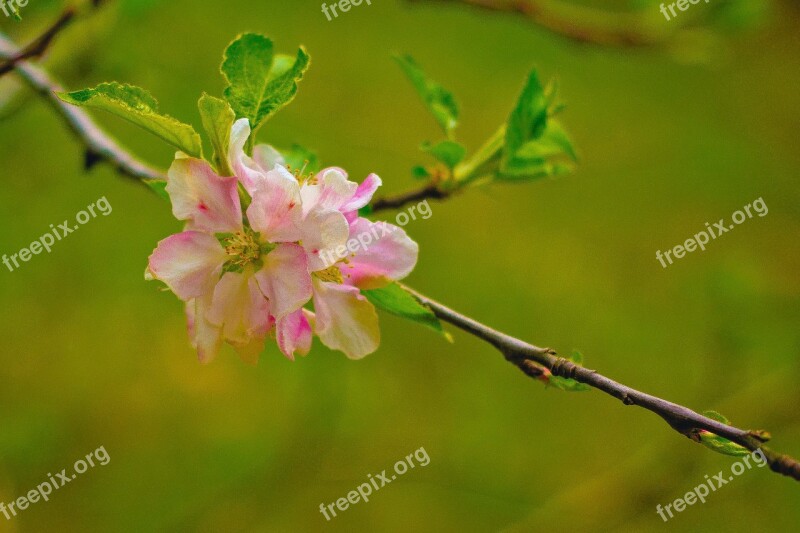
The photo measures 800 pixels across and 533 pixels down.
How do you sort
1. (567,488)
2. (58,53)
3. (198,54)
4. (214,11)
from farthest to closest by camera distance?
(214,11) → (198,54) → (567,488) → (58,53)

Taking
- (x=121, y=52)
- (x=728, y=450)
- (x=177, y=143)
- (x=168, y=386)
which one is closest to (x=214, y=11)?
(x=168, y=386)

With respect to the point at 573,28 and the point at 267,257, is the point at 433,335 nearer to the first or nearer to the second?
the point at 573,28

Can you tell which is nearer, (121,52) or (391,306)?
(391,306)

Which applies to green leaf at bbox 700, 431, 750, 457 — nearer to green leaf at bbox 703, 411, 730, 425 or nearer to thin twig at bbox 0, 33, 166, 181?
green leaf at bbox 703, 411, 730, 425

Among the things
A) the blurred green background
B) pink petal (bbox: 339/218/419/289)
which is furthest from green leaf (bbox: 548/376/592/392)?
the blurred green background

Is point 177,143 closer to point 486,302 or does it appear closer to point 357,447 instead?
point 357,447

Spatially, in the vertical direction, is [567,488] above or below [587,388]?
below

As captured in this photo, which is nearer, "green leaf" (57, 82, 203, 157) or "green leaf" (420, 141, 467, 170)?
"green leaf" (57, 82, 203, 157)
